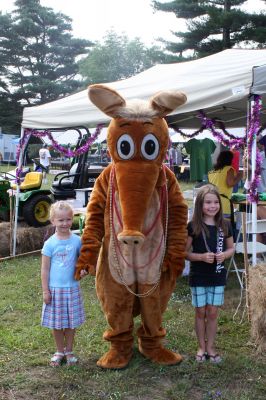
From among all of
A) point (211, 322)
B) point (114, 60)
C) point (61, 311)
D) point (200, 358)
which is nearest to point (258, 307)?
point (211, 322)

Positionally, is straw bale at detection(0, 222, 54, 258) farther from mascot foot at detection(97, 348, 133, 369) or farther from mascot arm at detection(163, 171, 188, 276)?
mascot arm at detection(163, 171, 188, 276)

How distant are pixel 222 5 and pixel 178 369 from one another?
20.8 m

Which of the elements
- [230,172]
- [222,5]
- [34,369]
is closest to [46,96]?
[222,5]

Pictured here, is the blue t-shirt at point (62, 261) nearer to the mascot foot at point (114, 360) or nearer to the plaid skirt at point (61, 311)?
the plaid skirt at point (61, 311)

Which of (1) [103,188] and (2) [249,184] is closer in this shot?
(1) [103,188]

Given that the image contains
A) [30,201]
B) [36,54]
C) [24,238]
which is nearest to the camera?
[24,238]

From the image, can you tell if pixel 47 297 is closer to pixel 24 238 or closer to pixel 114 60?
pixel 24 238

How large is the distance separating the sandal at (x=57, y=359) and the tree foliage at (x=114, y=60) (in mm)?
54427

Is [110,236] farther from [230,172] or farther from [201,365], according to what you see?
[230,172]

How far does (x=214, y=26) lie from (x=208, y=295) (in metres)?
19.2

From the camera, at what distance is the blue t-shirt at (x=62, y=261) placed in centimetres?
335

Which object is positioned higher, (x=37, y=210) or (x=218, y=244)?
(x=218, y=244)

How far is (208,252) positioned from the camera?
11.2 ft

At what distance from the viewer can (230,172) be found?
6.05m
